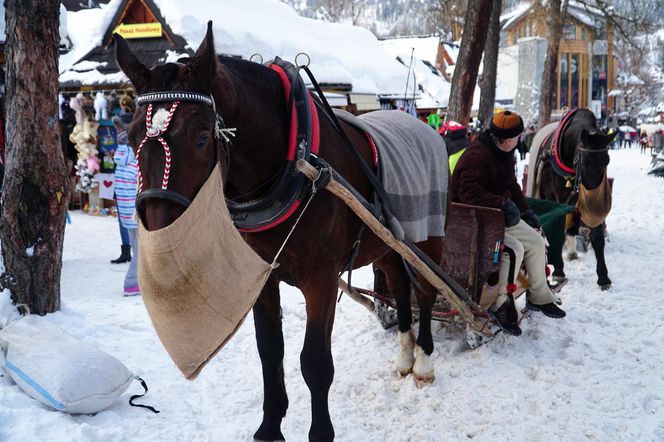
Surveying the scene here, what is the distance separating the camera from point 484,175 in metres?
4.69

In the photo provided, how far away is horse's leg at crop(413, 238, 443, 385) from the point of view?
420 cm

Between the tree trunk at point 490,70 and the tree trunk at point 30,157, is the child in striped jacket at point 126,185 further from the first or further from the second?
the tree trunk at point 490,70

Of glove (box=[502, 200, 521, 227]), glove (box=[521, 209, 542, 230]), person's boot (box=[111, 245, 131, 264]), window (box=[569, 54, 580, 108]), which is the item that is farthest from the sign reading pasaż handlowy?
window (box=[569, 54, 580, 108])

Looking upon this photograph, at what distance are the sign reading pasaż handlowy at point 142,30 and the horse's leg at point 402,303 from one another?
982 centimetres

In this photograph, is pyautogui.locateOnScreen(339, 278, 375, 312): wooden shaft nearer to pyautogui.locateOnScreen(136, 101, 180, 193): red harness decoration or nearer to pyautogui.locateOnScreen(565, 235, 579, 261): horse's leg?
pyautogui.locateOnScreen(136, 101, 180, 193): red harness decoration

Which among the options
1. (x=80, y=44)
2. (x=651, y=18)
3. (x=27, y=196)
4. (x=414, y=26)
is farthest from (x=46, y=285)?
(x=414, y=26)

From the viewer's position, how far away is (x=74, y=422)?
3.22 meters

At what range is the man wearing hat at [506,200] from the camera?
4.64 meters

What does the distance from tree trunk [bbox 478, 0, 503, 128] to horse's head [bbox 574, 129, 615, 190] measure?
551 cm

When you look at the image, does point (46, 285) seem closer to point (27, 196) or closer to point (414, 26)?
point (27, 196)

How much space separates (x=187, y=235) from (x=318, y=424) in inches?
53.8

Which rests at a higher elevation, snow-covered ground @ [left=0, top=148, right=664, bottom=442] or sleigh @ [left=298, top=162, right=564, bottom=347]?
sleigh @ [left=298, top=162, right=564, bottom=347]

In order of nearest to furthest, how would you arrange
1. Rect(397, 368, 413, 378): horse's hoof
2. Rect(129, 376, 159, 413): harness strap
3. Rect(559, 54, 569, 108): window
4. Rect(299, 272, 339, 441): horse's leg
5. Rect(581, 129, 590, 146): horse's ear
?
Rect(299, 272, 339, 441): horse's leg, Rect(129, 376, 159, 413): harness strap, Rect(397, 368, 413, 378): horse's hoof, Rect(581, 129, 590, 146): horse's ear, Rect(559, 54, 569, 108): window

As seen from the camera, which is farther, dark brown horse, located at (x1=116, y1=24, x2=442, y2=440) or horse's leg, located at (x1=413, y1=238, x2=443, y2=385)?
horse's leg, located at (x1=413, y1=238, x2=443, y2=385)
